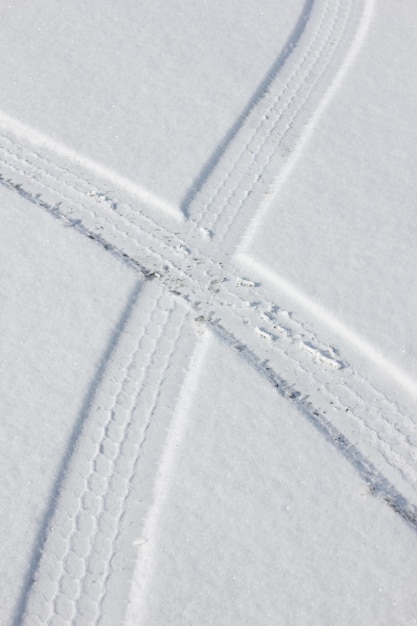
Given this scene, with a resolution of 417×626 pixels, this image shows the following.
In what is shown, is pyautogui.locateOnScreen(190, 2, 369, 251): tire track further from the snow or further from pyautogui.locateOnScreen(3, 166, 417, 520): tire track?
pyautogui.locateOnScreen(3, 166, 417, 520): tire track

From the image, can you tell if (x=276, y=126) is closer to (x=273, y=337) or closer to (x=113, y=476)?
(x=273, y=337)

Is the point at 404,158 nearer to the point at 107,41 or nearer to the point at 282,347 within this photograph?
the point at 282,347

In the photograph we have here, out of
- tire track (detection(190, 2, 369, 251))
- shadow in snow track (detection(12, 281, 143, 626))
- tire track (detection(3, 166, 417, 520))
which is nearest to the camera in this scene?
shadow in snow track (detection(12, 281, 143, 626))

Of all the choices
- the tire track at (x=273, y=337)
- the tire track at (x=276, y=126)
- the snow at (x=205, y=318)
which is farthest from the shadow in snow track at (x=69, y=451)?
the tire track at (x=276, y=126)

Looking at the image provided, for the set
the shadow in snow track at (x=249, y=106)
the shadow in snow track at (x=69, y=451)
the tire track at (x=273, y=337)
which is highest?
the shadow in snow track at (x=249, y=106)

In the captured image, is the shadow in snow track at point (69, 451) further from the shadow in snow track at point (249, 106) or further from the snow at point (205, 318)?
the shadow in snow track at point (249, 106)

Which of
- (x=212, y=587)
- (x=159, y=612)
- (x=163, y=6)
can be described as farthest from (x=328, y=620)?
(x=163, y=6)

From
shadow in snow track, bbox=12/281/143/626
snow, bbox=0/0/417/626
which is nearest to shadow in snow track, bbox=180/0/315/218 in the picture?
snow, bbox=0/0/417/626
